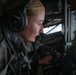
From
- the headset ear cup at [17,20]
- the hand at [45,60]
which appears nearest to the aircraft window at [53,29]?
the hand at [45,60]

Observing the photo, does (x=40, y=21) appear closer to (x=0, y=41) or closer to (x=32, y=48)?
(x=0, y=41)

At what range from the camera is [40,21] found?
3.21 ft

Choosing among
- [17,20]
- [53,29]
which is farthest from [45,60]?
[17,20]

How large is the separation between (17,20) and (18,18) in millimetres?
12

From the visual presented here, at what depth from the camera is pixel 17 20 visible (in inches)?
34.3

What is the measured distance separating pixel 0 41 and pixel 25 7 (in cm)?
22

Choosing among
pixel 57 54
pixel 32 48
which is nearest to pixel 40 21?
pixel 57 54

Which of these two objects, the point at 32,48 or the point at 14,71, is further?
the point at 32,48

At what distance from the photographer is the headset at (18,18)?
33.6 inches

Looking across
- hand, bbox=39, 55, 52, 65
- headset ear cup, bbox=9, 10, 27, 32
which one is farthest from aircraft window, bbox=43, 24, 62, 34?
headset ear cup, bbox=9, 10, 27, 32

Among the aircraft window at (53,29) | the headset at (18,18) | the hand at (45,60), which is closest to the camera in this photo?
the headset at (18,18)

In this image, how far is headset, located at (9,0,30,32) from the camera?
854mm

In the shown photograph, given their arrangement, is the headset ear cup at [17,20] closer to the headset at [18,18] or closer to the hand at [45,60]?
the headset at [18,18]

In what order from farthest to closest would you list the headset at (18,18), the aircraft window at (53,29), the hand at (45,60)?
the aircraft window at (53,29) → the hand at (45,60) → the headset at (18,18)
